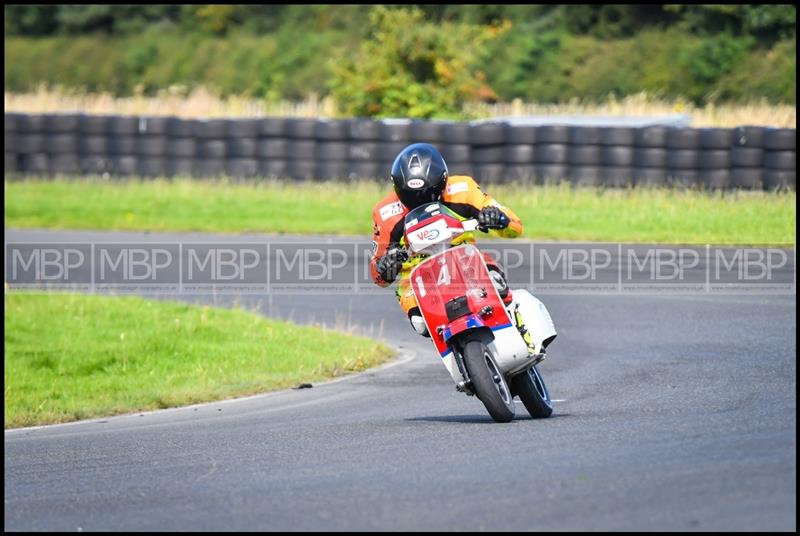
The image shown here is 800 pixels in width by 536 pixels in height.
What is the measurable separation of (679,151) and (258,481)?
14.2 m

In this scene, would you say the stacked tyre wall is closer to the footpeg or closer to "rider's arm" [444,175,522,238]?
"rider's arm" [444,175,522,238]

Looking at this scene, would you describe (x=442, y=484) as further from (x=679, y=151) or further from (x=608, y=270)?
(x=679, y=151)

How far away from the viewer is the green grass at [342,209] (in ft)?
58.6

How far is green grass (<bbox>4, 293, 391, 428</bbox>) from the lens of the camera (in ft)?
35.3

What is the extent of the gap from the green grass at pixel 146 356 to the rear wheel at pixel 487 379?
3.52 metres

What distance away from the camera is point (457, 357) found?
25.3 feet

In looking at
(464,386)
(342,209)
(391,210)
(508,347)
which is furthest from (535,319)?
(342,209)

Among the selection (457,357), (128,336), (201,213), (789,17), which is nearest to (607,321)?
(128,336)

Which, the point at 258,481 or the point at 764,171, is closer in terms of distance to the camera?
the point at 258,481

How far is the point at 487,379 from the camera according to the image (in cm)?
754

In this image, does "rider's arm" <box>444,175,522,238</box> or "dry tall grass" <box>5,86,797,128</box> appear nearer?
"rider's arm" <box>444,175,522,238</box>

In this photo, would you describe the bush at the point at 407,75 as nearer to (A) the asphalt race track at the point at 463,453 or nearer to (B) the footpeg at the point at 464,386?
(A) the asphalt race track at the point at 463,453

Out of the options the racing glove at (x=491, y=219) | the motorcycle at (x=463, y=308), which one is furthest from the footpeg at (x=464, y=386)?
the racing glove at (x=491, y=219)

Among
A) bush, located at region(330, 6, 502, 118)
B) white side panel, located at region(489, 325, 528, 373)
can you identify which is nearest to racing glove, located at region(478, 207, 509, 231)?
white side panel, located at region(489, 325, 528, 373)
